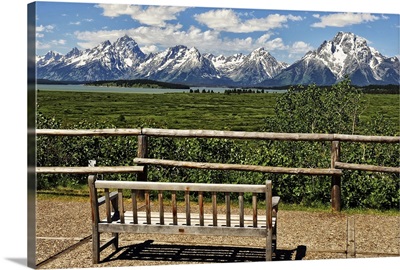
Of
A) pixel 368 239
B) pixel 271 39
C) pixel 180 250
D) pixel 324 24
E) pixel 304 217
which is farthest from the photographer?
pixel 271 39

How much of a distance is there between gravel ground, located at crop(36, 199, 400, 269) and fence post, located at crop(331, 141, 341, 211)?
31 centimetres

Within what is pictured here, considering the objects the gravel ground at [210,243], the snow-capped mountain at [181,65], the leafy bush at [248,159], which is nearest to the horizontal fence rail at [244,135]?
the leafy bush at [248,159]

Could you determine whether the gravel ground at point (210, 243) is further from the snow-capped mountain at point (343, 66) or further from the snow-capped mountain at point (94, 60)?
the snow-capped mountain at point (94, 60)

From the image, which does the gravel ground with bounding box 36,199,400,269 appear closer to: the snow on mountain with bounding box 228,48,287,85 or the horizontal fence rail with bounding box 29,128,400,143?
the horizontal fence rail with bounding box 29,128,400,143

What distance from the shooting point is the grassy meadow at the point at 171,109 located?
2057 centimetres

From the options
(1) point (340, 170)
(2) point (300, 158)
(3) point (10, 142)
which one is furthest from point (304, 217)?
(3) point (10, 142)

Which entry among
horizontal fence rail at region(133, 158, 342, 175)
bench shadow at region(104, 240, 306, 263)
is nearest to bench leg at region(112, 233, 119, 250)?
bench shadow at region(104, 240, 306, 263)

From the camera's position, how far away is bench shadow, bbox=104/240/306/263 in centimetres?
621

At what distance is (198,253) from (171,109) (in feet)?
71.9

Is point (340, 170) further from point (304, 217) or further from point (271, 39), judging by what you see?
point (271, 39)

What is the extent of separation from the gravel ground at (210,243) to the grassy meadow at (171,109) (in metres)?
9.63

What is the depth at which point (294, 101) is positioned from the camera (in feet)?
49.2

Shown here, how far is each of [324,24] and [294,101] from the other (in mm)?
4688

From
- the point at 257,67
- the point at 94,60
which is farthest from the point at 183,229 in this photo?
the point at 257,67
